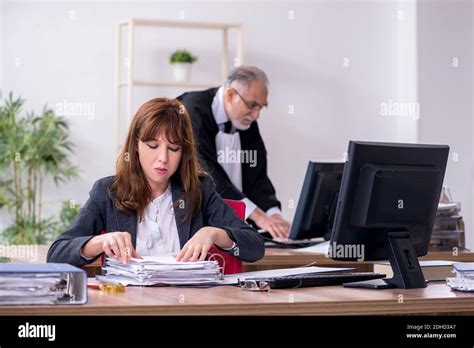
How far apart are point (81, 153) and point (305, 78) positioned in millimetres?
1951

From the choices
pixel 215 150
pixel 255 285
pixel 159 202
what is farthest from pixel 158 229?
pixel 215 150

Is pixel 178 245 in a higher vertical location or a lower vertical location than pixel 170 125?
lower

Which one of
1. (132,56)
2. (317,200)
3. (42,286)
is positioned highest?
(132,56)

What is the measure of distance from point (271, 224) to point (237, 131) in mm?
819

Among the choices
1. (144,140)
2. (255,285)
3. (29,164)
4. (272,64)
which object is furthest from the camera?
(272,64)

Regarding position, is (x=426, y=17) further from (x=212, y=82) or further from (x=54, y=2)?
(x=54, y=2)

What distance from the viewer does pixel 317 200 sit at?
156 inches

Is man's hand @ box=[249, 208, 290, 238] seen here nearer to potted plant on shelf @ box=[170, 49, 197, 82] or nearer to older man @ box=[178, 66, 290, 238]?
older man @ box=[178, 66, 290, 238]

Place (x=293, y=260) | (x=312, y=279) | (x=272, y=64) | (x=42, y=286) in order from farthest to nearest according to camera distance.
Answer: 1. (x=272, y=64)
2. (x=293, y=260)
3. (x=312, y=279)
4. (x=42, y=286)

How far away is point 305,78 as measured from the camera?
282 inches

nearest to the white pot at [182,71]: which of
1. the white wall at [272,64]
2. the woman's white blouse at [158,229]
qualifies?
the white wall at [272,64]

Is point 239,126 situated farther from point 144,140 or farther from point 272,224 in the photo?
point 144,140

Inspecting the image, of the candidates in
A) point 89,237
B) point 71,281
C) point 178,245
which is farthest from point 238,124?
point 71,281

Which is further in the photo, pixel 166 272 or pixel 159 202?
pixel 159 202
